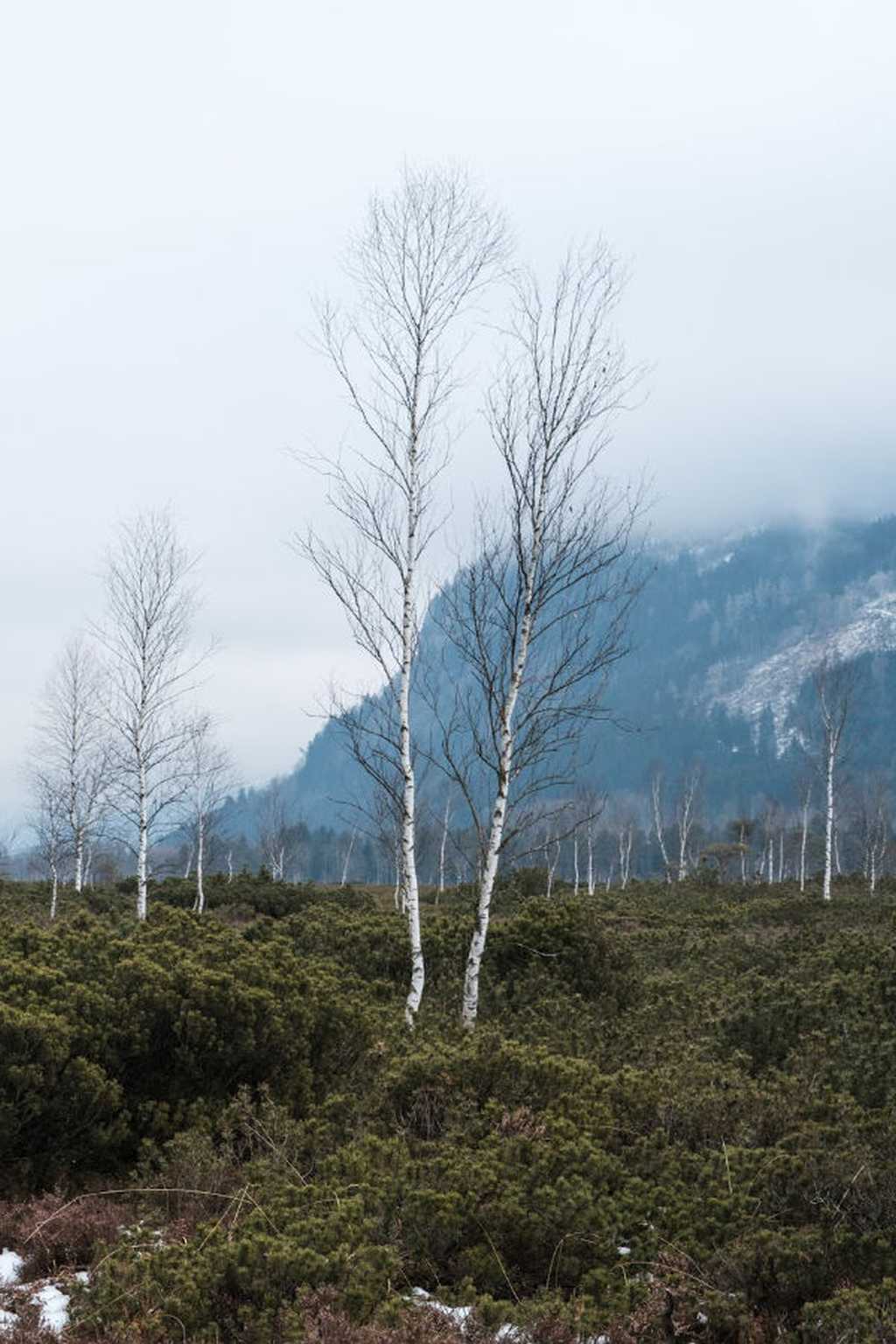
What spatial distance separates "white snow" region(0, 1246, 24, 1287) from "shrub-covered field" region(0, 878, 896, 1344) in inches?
3.4

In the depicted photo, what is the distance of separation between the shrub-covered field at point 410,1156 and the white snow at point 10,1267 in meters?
0.09

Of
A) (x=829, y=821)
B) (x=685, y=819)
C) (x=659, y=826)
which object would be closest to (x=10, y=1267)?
(x=829, y=821)

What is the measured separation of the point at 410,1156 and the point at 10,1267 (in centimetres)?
223

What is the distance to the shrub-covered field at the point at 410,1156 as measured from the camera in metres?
4.29

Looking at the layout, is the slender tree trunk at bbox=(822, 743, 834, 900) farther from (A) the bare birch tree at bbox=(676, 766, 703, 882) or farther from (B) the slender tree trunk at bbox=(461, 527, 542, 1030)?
(B) the slender tree trunk at bbox=(461, 527, 542, 1030)

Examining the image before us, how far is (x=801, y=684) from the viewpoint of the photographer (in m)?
198

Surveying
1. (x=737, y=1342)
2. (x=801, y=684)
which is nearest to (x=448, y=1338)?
(x=737, y=1342)

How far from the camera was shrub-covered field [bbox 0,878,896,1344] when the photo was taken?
169 inches

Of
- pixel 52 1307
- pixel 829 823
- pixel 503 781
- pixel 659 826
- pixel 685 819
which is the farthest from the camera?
pixel 659 826

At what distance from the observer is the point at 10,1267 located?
16.8 ft

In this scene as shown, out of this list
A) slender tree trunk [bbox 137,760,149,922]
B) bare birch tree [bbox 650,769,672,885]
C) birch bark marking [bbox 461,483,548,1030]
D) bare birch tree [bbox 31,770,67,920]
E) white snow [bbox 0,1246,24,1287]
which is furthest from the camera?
bare birch tree [bbox 650,769,672,885]

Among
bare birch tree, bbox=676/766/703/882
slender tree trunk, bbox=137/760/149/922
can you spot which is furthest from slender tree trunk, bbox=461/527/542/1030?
bare birch tree, bbox=676/766/703/882

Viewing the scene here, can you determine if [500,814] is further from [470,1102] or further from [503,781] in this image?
[470,1102]

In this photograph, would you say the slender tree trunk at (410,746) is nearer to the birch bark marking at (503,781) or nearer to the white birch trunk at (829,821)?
the birch bark marking at (503,781)
